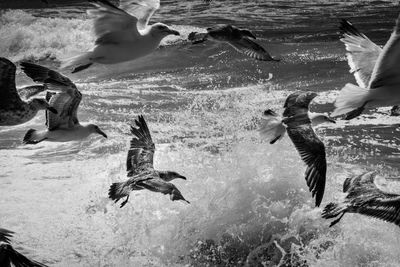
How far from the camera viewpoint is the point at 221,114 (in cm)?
1030

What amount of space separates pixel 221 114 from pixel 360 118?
6.60 ft

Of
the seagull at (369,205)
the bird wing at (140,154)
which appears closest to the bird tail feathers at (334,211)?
the seagull at (369,205)

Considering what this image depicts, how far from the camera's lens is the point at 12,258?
13.8 feet

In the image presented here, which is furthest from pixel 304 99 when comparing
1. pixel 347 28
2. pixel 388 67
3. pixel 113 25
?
pixel 113 25

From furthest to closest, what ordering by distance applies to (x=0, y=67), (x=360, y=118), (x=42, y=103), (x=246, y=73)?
(x=246, y=73) < (x=360, y=118) < (x=42, y=103) < (x=0, y=67)

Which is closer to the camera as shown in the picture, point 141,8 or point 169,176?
point 169,176

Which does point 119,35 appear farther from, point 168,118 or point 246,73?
point 246,73

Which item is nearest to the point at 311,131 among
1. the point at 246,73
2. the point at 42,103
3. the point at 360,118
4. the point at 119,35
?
the point at 119,35

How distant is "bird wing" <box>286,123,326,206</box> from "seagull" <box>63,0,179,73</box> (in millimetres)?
1423

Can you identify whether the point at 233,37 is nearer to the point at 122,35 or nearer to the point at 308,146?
the point at 122,35

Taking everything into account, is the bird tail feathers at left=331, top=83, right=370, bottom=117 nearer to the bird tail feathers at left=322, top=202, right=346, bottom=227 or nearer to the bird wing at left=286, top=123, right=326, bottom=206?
the bird wing at left=286, top=123, right=326, bottom=206

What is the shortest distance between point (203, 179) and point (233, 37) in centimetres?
164

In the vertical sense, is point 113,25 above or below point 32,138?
above

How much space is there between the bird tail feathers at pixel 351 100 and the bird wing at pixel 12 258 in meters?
2.74
